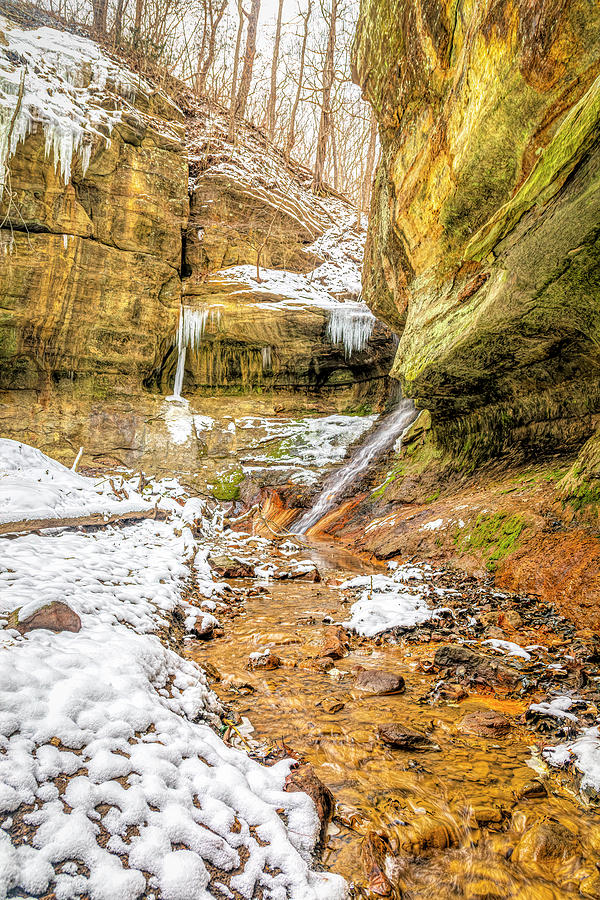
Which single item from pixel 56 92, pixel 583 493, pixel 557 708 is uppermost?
pixel 56 92

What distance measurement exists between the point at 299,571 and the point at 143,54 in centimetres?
2263

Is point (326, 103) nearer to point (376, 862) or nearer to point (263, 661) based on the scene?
point (263, 661)

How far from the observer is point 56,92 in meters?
13.3

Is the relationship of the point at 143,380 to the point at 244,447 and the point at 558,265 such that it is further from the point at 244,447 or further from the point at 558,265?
the point at 558,265

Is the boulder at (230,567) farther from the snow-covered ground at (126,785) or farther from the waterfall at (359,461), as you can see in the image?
the waterfall at (359,461)

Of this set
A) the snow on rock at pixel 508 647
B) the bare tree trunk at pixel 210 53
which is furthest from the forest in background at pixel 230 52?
the snow on rock at pixel 508 647

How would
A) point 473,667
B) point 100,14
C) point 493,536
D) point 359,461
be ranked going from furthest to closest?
1. point 100,14
2. point 359,461
3. point 493,536
4. point 473,667

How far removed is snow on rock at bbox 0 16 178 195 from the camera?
12.4 meters

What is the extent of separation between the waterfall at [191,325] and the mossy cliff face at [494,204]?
23.0ft

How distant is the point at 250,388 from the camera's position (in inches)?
617

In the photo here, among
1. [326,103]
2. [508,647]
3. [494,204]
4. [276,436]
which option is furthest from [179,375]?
[508,647]

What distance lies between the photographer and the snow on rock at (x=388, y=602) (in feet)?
13.4

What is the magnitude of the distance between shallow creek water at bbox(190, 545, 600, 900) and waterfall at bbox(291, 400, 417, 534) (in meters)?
7.30

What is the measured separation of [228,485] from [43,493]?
8166mm
